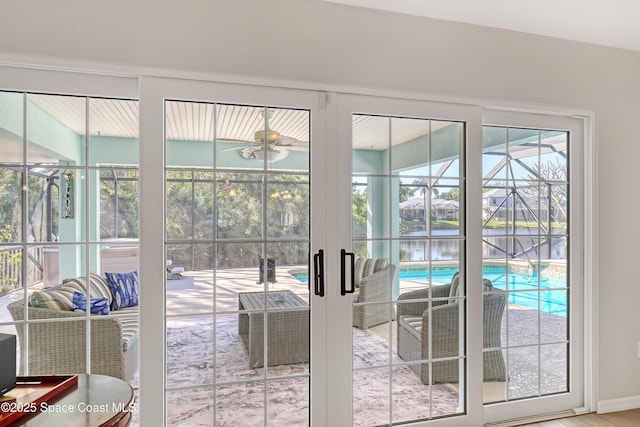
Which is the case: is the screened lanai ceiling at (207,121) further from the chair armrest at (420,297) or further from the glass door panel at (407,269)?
the chair armrest at (420,297)

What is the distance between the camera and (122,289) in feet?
9.16

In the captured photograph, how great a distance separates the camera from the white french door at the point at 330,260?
80.4 inches

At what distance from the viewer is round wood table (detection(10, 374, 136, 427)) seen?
42.8 inches

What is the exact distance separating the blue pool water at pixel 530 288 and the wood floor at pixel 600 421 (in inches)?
27.9

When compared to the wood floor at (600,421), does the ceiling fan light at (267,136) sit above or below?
above

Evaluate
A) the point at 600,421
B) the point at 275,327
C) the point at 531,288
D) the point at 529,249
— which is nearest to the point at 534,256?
the point at 529,249

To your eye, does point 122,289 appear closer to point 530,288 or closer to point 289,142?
point 289,142

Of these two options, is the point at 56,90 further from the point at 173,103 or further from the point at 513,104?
the point at 513,104

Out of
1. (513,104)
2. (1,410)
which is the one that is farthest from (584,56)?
(1,410)

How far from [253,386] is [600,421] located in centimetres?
240

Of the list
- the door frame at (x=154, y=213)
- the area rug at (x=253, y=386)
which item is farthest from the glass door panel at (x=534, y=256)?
the door frame at (x=154, y=213)

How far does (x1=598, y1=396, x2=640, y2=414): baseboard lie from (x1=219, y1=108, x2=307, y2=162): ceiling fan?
283 centimetres

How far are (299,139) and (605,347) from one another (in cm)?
267

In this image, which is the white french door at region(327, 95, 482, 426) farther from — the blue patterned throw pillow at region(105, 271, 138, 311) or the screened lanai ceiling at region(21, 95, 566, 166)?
the blue patterned throw pillow at region(105, 271, 138, 311)
